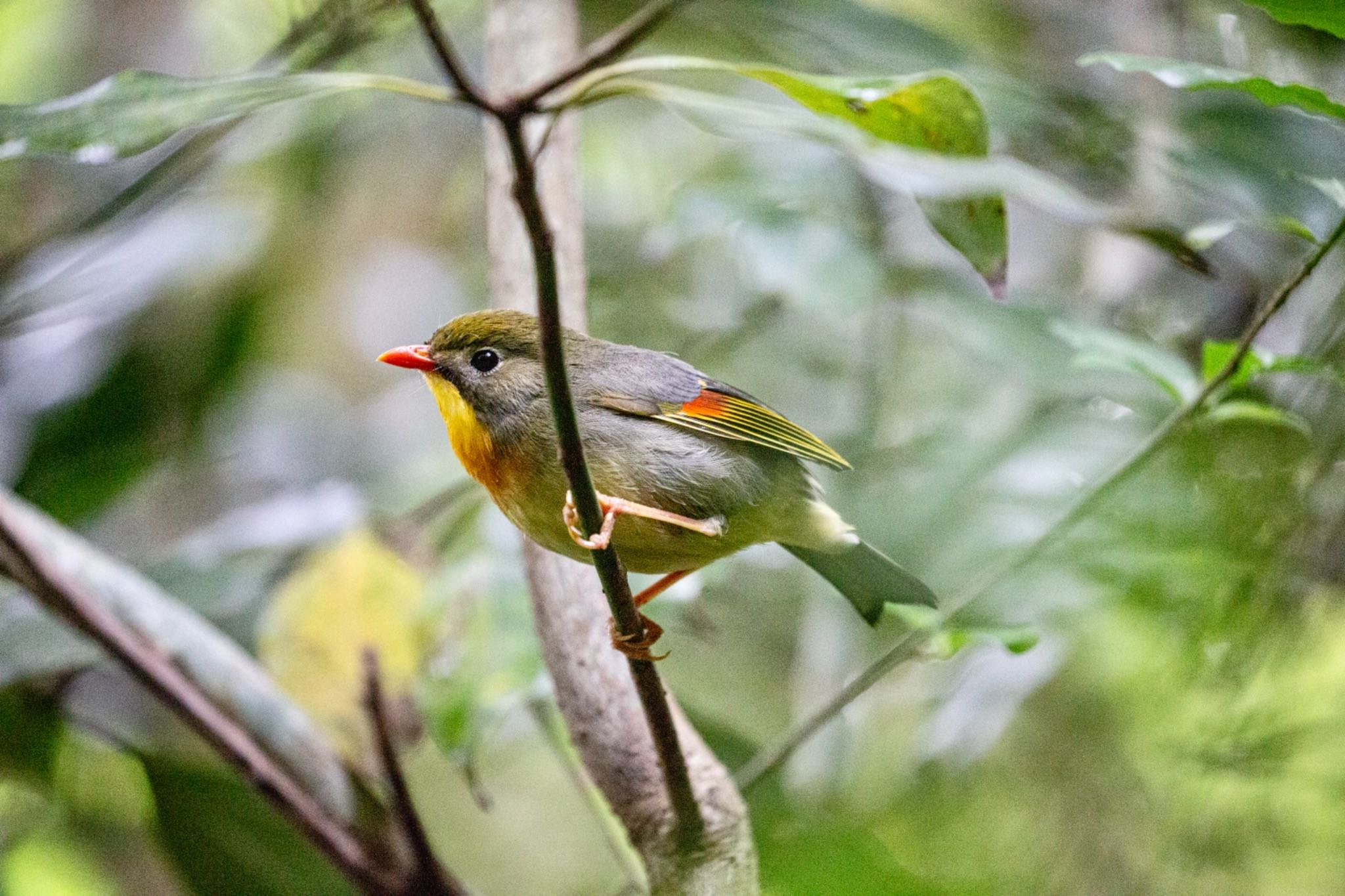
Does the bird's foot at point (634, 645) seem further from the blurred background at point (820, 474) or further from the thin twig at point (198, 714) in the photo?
the thin twig at point (198, 714)

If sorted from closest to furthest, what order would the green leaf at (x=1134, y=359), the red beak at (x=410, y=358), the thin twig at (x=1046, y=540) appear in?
the red beak at (x=410, y=358), the thin twig at (x=1046, y=540), the green leaf at (x=1134, y=359)

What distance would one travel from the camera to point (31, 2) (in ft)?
12.1

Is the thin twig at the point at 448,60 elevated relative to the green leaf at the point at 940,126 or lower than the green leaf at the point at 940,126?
elevated

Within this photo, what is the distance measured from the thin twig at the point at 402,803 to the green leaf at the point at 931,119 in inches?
50.6

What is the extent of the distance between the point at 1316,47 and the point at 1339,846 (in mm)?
1861

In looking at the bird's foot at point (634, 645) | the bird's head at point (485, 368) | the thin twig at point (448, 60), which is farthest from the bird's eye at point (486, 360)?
the thin twig at point (448, 60)

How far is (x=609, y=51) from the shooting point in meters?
0.90

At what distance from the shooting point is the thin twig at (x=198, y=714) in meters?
1.93

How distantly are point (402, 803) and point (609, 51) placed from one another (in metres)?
1.45

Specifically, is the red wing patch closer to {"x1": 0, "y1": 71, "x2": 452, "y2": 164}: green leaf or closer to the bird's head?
the bird's head

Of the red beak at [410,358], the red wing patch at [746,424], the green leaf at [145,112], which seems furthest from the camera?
the red beak at [410,358]

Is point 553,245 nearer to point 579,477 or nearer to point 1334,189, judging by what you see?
point 579,477

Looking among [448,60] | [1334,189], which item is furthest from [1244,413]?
[448,60]

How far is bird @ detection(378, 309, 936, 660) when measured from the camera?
137 cm
